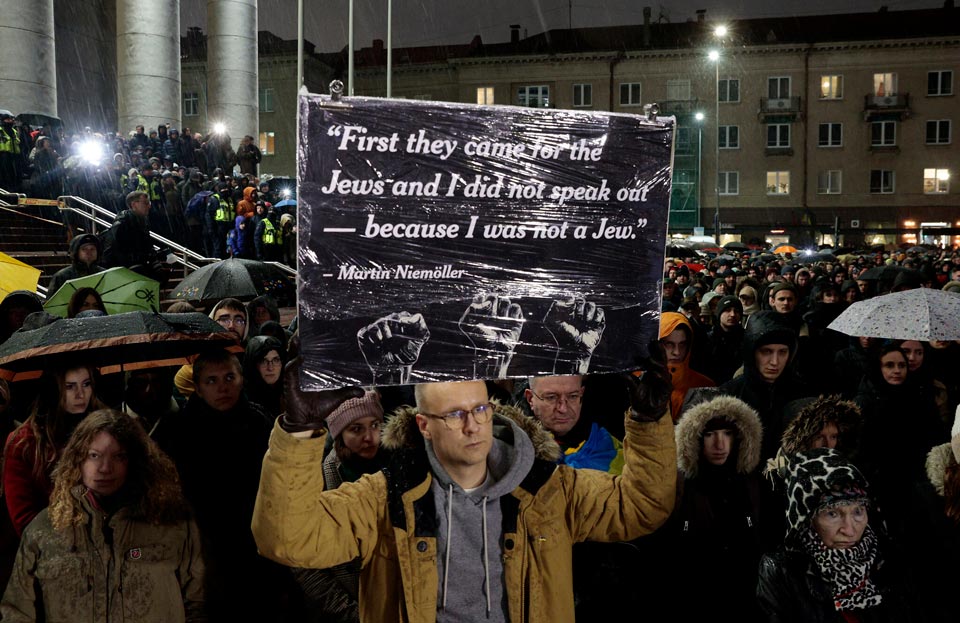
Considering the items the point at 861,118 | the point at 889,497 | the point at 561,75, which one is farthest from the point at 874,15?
the point at 889,497

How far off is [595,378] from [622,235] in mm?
1923

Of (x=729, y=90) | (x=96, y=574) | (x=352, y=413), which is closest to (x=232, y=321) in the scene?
(x=352, y=413)

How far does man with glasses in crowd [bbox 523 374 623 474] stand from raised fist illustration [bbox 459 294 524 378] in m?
1.31

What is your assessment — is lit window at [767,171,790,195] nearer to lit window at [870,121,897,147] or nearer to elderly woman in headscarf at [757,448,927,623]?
lit window at [870,121,897,147]

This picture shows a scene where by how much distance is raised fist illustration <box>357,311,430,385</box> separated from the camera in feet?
8.97

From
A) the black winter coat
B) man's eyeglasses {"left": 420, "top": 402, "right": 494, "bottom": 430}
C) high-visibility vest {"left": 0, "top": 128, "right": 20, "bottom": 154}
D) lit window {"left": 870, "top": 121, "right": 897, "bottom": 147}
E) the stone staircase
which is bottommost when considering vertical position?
the black winter coat

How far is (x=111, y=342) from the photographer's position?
4645 mm

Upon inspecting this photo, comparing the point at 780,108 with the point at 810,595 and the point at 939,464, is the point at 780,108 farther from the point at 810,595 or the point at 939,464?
the point at 810,595

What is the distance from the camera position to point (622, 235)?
9.78ft

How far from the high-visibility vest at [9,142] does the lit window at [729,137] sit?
49019 mm

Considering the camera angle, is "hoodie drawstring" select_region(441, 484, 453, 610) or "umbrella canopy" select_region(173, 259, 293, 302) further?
"umbrella canopy" select_region(173, 259, 293, 302)

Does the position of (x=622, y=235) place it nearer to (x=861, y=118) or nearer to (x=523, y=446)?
(x=523, y=446)

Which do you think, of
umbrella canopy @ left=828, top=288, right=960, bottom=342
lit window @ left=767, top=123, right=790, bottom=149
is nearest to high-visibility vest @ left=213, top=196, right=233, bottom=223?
umbrella canopy @ left=828, top=288, right=960, bottom=342

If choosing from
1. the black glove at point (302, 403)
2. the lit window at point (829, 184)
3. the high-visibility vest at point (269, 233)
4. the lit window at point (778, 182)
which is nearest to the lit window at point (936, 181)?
the lit window at point (829, 184)
